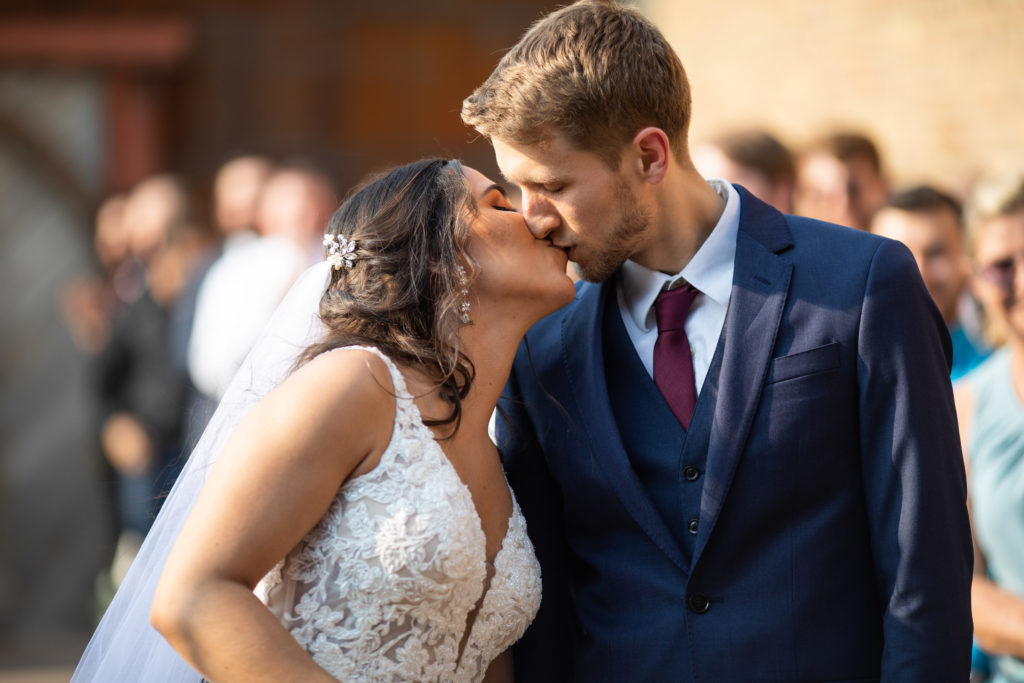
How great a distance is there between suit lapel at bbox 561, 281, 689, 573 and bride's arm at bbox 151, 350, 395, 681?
0.55m

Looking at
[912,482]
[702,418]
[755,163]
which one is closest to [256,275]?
[755,163]

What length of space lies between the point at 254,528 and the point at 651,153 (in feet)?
3.81

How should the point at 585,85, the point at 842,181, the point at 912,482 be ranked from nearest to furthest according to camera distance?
the point at 912,482 → the point at 585,85 → the point at 842,181

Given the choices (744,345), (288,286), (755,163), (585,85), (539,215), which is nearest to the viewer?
(744,345)

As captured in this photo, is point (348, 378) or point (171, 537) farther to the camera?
point (171, 537)

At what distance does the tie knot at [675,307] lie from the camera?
249 cm

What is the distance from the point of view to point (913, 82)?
6062 mm

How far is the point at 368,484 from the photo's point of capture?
7.35ft

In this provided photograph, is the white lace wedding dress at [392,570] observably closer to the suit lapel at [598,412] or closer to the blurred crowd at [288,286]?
the suit lapel at [598,412]

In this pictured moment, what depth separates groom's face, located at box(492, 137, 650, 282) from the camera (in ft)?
8.16

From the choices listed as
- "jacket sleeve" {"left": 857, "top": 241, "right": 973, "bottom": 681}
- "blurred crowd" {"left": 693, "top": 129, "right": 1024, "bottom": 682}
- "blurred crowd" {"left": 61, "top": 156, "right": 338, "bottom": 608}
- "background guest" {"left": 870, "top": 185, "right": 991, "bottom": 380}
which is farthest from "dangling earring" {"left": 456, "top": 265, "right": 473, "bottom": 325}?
"blurred crowd" {"left": 61, "top": 156, "right": 338, "bottom": 608}

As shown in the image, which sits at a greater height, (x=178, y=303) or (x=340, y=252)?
(x=340, y=252)

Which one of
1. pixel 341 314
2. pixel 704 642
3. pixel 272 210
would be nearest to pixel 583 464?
pixel 704 642

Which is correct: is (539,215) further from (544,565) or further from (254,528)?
(254,528)
